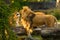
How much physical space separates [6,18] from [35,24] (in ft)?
20.0

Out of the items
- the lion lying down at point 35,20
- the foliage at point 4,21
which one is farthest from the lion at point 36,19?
the foliage at point 4,21

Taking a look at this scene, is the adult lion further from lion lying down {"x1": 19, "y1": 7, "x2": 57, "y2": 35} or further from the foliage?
the foliage

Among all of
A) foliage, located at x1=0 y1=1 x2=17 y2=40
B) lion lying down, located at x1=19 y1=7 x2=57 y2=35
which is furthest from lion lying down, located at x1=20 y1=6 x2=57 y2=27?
foliage, located at x1=0 y1=1 x2=17 y2=40

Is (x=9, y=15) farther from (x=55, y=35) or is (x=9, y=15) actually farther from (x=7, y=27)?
(x=55, y=35)

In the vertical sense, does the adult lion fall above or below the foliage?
below

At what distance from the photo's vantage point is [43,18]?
833cm

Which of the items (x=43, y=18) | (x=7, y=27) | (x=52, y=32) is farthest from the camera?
(x=43, y=18)

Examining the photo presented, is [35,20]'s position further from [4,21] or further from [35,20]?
[4,21]

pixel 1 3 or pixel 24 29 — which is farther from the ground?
pixel 1 3

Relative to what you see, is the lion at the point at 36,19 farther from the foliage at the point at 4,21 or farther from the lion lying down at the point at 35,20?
the foliage at the point at 4,21

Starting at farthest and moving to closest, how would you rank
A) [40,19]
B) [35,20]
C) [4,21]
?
1. [35,20]
2. [40,19]
3. [4,21]

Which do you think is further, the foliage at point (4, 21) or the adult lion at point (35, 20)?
the adult lion at point (35, 20)

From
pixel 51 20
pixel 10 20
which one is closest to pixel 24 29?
pixel 51 20

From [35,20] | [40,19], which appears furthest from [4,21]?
[35,20]
